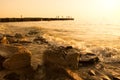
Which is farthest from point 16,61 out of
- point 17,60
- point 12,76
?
point 12,76

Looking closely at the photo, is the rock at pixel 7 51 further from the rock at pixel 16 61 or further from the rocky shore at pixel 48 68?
the rock at pixel 16 61

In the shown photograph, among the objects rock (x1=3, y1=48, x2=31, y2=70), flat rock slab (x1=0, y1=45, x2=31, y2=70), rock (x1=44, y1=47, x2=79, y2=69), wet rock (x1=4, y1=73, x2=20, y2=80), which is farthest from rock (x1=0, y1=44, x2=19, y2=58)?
rock (x1=44, y1=47, x2=79, y2=69)

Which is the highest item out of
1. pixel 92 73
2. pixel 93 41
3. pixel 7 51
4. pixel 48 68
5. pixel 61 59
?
pixel 7 51

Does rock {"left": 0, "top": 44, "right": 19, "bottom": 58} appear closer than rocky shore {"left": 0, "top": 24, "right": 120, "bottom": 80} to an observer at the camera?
No

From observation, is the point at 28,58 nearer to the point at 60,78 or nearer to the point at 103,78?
the point at 60,78

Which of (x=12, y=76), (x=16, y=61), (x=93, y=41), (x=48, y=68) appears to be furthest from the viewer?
(x=93, y=41)

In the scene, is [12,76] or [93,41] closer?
[12,76]

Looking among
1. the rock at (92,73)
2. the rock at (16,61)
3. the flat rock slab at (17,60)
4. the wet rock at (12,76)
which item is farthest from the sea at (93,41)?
the wet rock at (12,76)

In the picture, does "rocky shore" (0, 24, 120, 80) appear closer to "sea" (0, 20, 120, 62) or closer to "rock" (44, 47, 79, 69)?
"rock" (44, 47, 79, 69)

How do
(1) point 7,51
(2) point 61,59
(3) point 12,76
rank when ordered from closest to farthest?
(3) point 12,76, (2) point 61,59, (1) point 7,51

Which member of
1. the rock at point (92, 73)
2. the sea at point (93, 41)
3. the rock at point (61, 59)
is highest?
the rock at point (61, 59)

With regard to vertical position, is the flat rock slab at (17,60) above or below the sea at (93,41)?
above

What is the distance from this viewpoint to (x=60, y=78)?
648 cm

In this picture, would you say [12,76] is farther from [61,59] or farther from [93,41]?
[93,41]
